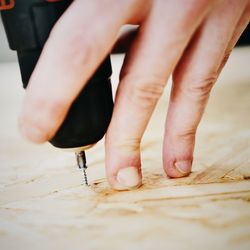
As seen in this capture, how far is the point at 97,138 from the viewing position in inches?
24.5

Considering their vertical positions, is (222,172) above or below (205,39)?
below

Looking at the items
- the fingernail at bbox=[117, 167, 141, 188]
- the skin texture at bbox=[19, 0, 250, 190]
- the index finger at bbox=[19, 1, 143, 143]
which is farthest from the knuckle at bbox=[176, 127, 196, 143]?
the index finger at bbox=[19, 1, 143, 143]

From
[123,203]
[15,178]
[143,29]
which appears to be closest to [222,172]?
[123,203]

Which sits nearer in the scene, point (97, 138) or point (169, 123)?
point (97, 138)

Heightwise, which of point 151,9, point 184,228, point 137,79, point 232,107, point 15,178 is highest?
point 151,9

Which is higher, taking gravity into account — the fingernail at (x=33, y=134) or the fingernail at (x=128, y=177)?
the fingernail at (x=33, y=134)

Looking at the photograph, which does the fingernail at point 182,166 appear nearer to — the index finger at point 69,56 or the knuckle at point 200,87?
A: the knuckle at point 200,87

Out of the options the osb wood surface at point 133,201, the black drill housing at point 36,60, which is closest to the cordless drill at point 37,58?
the black drill housing at point 36,60

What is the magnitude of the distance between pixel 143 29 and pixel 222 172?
340 millimetres

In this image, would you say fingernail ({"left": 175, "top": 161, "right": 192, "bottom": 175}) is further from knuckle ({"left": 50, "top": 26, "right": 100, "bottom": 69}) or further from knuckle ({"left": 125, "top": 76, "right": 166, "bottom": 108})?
knuckle ({"left": 50, "top": 26, "right": 100, "bottom": 69})

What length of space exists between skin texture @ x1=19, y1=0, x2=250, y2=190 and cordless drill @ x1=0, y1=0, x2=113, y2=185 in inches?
0.9

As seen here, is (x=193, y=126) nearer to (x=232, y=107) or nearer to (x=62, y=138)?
(x=62, y=138)

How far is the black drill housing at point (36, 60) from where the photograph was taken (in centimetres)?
54

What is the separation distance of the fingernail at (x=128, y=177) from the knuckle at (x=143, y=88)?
12cm
